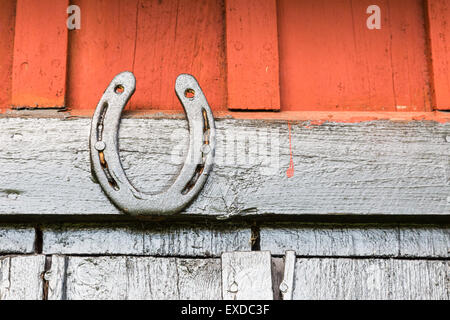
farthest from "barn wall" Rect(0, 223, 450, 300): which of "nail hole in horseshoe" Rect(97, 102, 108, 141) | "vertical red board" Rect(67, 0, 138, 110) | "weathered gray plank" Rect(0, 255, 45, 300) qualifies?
"vertical red board" Rect(67, 0, 138, 110)

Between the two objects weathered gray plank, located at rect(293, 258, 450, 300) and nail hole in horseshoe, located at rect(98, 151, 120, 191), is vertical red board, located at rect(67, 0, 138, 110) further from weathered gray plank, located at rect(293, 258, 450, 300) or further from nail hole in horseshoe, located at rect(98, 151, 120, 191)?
weathered gray plank, located at rect(293, 258, 450, 300)

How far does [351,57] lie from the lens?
1026 mm

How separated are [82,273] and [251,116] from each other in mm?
449

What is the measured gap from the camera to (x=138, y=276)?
2.91 ft

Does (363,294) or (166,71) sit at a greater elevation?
(166,71)

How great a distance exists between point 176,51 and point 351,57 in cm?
38

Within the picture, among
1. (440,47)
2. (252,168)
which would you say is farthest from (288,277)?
(440,47)

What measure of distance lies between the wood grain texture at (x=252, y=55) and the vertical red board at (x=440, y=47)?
342 mm

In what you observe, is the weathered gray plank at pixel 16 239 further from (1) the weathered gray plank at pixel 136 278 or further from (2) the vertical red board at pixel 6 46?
(2) the vertical red board at pixel 6 46

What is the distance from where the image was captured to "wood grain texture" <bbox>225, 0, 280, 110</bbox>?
97 centimetres

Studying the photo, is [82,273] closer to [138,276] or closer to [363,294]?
[138,276]

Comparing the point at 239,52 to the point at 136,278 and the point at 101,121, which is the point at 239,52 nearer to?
the point at 101,121
